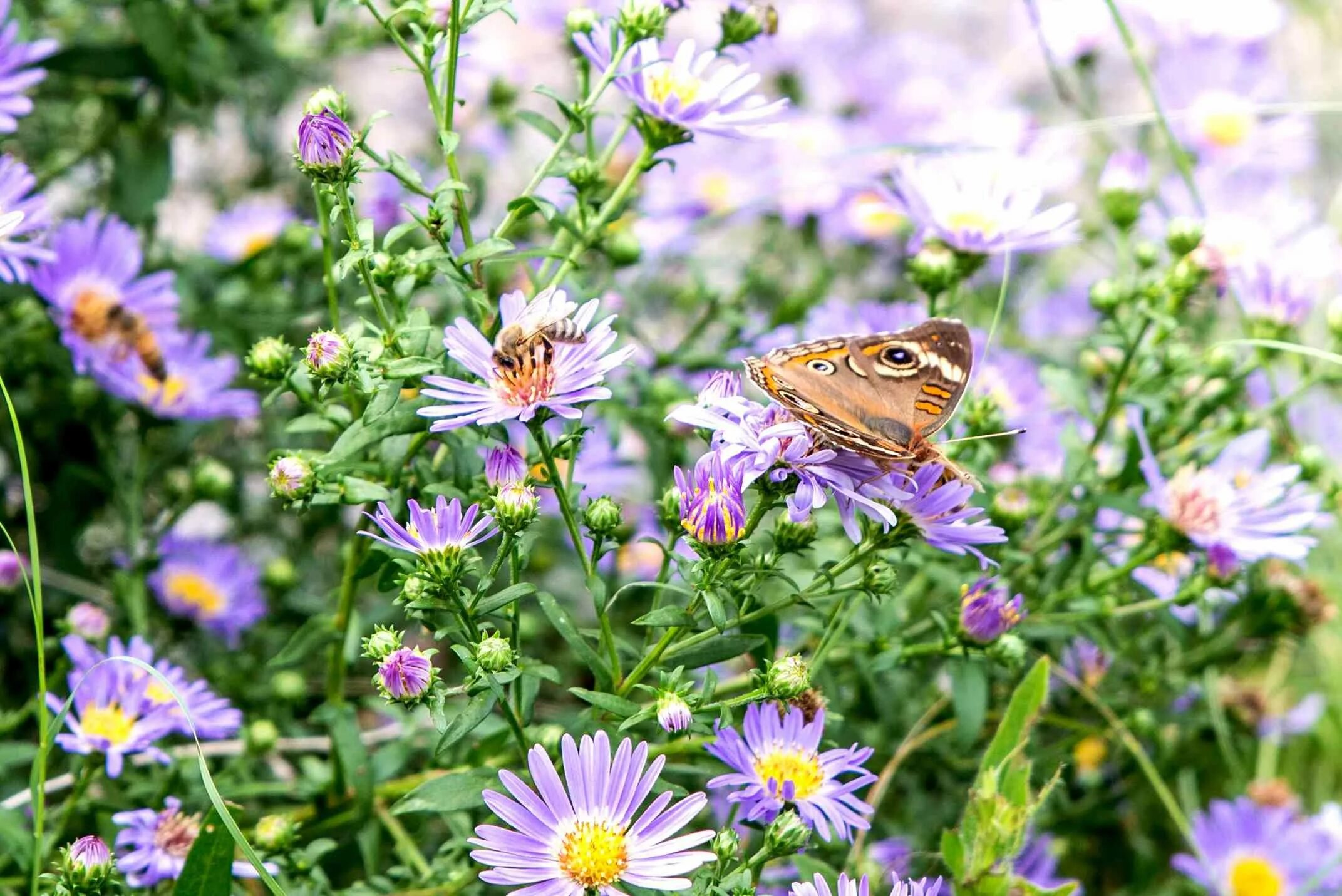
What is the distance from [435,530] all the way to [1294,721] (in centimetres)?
208

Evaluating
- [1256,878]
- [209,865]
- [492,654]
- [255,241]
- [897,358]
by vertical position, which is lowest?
[209,865]

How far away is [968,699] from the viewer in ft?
5.86

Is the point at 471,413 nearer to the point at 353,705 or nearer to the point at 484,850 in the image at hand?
the point at 484,850

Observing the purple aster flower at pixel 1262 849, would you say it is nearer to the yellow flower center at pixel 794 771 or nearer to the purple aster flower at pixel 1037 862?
the purple aster flower at pixel 1037 862

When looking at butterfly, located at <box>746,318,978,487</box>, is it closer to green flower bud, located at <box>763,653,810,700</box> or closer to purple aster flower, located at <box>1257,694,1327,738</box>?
green flower bud, located at <box>763,653,810,700</box>

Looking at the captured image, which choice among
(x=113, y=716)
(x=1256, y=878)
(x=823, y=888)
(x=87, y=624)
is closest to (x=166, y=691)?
(x=113, y=716)

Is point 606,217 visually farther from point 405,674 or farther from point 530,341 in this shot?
point 405,674

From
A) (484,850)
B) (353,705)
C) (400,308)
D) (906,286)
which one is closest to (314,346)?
(400,308)

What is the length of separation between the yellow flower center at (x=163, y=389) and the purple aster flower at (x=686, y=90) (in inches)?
37.6

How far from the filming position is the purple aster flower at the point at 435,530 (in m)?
1.34

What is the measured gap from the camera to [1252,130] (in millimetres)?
3299

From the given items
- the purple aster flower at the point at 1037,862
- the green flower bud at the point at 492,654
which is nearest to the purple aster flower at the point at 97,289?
the green flower bud at the point at 492,654

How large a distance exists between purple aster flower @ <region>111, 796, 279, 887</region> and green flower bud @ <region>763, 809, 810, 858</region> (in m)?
0.62

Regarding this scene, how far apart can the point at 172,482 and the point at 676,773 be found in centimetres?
106
